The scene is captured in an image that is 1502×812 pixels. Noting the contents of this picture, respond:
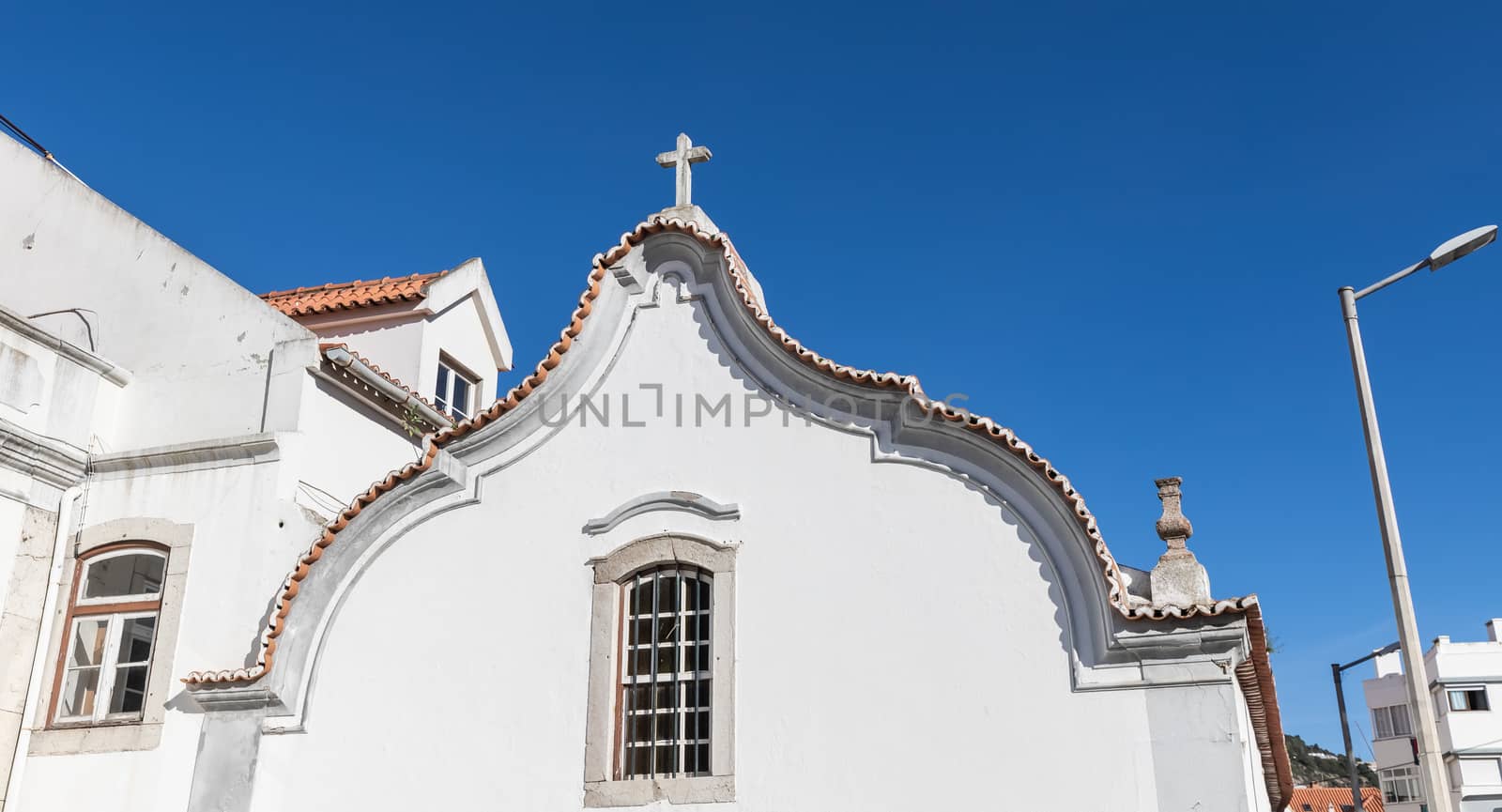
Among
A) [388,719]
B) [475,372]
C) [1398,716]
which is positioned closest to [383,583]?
[388,719]

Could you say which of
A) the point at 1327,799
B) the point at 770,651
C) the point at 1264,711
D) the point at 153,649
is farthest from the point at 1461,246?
the point at 1327,799

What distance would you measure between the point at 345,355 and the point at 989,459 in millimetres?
6817

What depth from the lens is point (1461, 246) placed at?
32.4 feet

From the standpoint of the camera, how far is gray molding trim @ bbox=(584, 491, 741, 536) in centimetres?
1052

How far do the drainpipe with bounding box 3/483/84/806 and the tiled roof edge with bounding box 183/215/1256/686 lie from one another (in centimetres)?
199

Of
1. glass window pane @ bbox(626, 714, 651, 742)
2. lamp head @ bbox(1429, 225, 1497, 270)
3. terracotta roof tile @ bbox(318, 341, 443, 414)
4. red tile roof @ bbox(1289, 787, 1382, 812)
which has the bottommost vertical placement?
glass window pane @ bbox(626, 714, 651, 742)

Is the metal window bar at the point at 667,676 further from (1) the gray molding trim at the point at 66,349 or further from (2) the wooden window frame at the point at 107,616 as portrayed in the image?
(1) the gray molding trim at the point at 66,349

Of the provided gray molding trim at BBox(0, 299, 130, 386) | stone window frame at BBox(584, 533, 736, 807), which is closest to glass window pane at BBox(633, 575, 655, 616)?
stone window frame at BBox(584, 533, 736, 807)

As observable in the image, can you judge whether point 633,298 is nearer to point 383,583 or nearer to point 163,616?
point 383,583

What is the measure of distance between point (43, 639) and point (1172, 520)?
34.0 feet

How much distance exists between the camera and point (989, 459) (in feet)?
32.7

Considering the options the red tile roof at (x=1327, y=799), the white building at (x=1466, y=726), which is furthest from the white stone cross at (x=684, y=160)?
the red tile roof at (x=1327, y=799)

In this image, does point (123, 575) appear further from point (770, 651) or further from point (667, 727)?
point (770, 651)

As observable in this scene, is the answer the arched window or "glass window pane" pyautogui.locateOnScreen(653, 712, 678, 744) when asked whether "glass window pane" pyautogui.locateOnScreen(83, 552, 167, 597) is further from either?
"glass window pane" pyautogui.locateOnScreen(653, 712, 678, 744)
